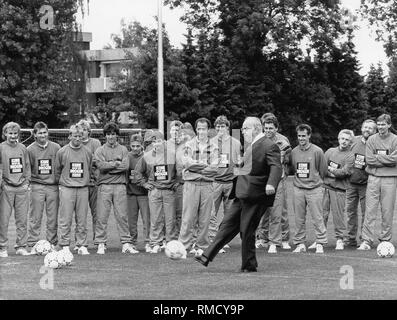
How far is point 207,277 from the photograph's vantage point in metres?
12.1

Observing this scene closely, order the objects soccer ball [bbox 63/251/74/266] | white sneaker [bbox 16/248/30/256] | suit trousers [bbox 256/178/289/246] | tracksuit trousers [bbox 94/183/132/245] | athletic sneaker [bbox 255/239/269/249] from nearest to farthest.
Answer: soccer ball [bbox 63/251/74/266]
white sneaker [bbox 16/248/30/256]
suit trousers [bbox 256/178/289/246]
tracksuit trousers [bbox 94/183/132/245]
athletic sneaker [bbox 255/239/269/249]

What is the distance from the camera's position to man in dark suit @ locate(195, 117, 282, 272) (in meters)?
12.7

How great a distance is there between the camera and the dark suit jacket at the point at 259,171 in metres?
12.7

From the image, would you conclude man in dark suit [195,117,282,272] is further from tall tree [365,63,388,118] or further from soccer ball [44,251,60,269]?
tall tree [365,63,388,118]

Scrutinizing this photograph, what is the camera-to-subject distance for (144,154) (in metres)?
16.1

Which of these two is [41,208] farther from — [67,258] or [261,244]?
[261,244]

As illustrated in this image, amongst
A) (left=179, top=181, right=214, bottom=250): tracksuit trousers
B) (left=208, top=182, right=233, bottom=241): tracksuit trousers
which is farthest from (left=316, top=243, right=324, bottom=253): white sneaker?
(left=179, top=181, right=214, bottom=250): tracksuit trousers

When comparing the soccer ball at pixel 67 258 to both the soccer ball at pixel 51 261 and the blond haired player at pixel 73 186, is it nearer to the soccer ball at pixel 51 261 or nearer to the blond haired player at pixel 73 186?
the soccer ball at pixel 51 261

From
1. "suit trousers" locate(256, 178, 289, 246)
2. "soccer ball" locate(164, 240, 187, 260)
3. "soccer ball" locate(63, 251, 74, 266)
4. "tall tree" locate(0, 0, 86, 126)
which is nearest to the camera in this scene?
"soccer ball" locate(63, 251, 74, 266)

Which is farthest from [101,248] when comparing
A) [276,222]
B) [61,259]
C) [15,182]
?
[276,222]

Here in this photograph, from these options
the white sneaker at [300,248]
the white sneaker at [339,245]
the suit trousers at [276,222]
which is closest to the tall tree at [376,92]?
the white sneaker at [339,245]
